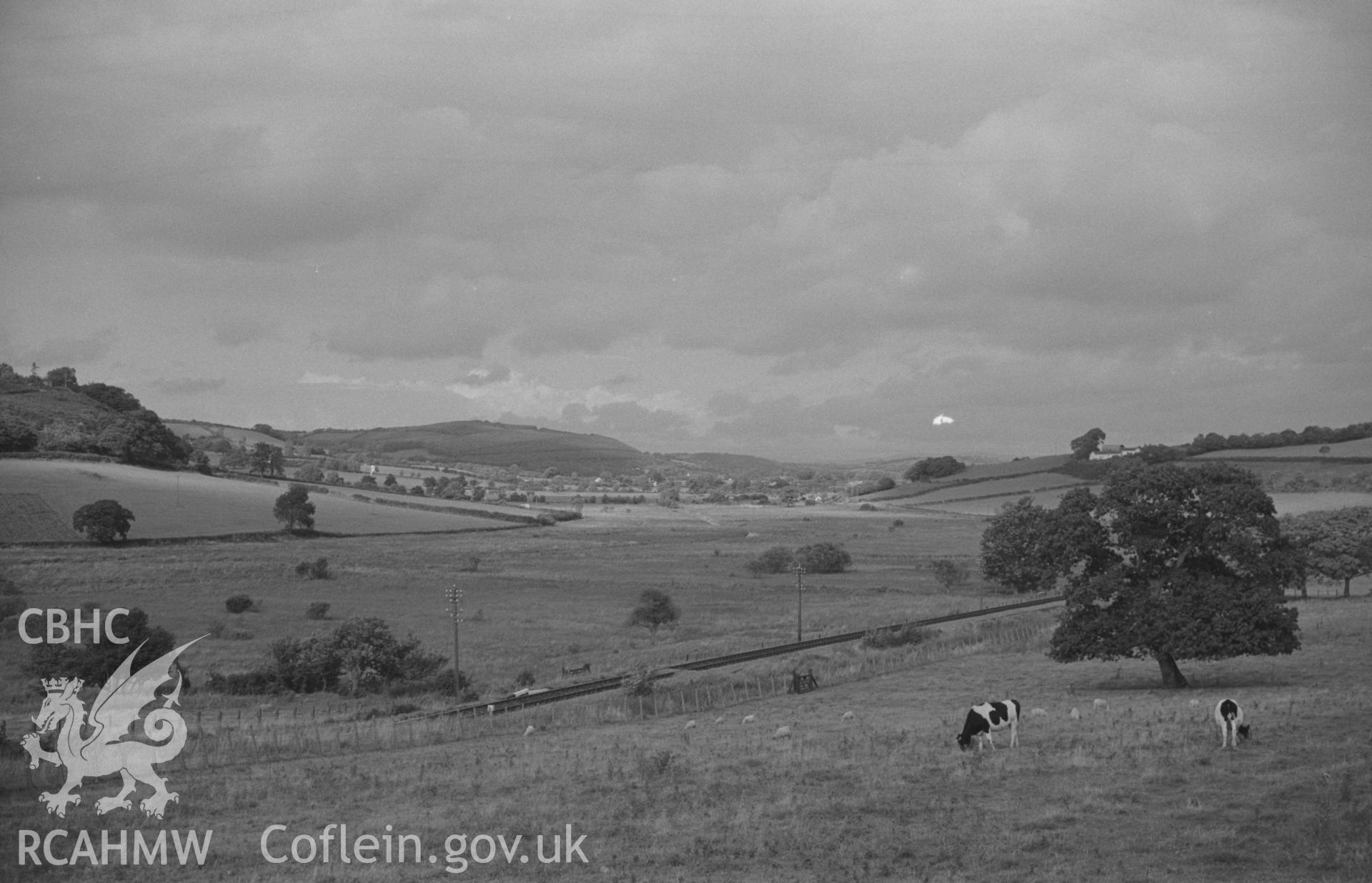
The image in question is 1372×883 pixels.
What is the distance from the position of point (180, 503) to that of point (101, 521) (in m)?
19.6

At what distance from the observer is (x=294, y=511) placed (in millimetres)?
132375

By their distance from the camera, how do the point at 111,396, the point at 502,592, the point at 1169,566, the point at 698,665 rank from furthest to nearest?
the point at 111,396, the point at 502,592, the point at 698,665, the point at 1169,566

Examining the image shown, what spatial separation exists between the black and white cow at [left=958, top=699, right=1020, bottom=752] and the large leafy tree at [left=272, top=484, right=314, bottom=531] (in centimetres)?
11412

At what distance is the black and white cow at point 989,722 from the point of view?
3095cm

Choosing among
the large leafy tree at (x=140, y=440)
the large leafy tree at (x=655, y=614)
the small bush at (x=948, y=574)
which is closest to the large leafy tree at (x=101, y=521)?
the large leafy tree at (x=140, y=440)

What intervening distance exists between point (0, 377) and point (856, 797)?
170720mm

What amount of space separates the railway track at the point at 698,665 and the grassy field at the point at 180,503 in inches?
2962

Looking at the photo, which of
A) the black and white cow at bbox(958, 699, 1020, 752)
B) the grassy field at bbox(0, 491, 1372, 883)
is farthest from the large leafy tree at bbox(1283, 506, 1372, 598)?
the black and white cow at bbox(958, 699, 1020, 752)

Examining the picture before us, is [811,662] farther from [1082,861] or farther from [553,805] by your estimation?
[1082,861]

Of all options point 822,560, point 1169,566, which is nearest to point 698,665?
point 1169,566

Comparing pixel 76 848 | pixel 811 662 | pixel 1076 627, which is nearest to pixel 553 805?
pixel 76 848

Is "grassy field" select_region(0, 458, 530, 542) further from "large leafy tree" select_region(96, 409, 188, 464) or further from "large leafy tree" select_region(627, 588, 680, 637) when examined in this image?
"large leafy tree" select_region(627, 588, 680, 637)

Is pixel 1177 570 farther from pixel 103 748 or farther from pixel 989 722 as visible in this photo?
pixel 103 748

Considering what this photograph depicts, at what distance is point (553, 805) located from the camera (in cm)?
2569
